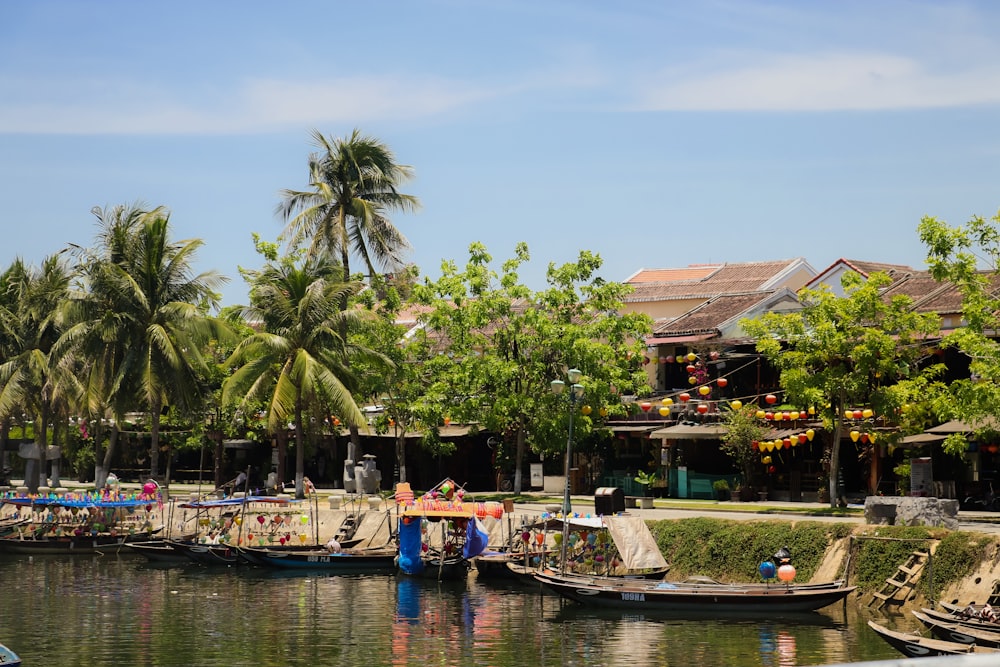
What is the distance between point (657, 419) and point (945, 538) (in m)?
20.8

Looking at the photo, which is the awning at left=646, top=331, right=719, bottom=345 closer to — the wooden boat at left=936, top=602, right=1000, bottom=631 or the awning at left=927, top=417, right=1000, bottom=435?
the awning at left=927, top=417, right=1000, bottom=435

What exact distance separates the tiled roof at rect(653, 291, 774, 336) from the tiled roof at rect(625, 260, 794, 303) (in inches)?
103

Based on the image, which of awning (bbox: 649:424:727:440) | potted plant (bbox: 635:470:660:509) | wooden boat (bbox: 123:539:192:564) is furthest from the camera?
potted plant (bbox: 635:470:660:509)

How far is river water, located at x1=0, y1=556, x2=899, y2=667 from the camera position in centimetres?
2725

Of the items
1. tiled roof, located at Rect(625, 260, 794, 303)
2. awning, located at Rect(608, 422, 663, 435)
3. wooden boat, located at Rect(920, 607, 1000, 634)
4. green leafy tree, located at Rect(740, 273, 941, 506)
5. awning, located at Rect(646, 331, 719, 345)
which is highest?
tiled roof, located at Rect(625, 260, 794, 303)

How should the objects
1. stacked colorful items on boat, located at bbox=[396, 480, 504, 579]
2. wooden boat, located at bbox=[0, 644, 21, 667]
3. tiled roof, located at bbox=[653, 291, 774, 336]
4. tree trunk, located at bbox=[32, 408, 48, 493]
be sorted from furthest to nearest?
tree trunk, located at bbox=[32, 408, 48, 493] → tiled roof, located at bbox=[653, 291, 774, 336] → stacked colorful items on boat, located at bbox=[396, 480, 504, 579] → wooden boat, located at bbox=[0, 644, 21, 667]

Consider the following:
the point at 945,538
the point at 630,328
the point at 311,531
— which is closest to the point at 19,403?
the point at 311,531

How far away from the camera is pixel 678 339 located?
180 feet

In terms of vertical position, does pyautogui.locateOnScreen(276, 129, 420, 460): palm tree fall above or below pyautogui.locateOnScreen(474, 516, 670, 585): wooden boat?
above

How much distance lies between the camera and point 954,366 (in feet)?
157

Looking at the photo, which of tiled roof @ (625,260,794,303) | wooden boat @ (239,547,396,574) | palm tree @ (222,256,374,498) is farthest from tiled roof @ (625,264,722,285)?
wooden boat @ (239,547,396,574)

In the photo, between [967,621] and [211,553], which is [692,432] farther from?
[967,621]

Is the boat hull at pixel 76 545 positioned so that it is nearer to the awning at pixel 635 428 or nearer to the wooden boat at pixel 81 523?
the wooden boat at pixel 81 523

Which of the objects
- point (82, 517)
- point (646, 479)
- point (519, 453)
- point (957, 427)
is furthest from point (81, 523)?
point (957, 427)
